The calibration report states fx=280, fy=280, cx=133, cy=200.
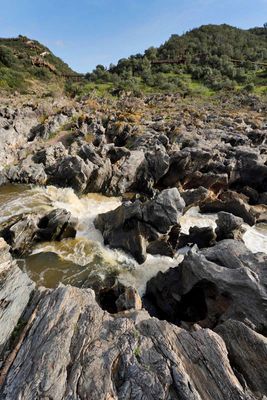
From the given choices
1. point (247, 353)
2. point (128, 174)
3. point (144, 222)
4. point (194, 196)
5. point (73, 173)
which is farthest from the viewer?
point (128, 174)

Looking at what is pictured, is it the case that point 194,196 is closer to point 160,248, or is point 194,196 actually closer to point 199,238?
point 199,238

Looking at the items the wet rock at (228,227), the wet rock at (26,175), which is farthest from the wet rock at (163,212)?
the wet rock at (26,175)

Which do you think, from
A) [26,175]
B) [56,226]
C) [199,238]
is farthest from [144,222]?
[26,175]

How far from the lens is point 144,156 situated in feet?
102

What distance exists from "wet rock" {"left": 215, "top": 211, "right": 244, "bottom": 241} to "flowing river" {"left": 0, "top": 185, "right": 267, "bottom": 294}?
230 centimetres

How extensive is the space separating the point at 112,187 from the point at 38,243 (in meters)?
11.2

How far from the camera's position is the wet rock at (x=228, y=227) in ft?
65.7

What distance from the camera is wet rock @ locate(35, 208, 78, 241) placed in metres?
19.6

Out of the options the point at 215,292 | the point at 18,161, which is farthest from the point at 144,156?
the point at 215,292

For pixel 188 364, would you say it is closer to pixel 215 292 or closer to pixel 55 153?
pixel 215 292

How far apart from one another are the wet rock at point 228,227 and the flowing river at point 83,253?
7.53ft

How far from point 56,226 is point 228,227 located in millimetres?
12269

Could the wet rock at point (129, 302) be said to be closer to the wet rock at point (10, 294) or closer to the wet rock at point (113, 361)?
the wet rock at point (113, 361)

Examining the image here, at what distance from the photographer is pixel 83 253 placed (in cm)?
1917
